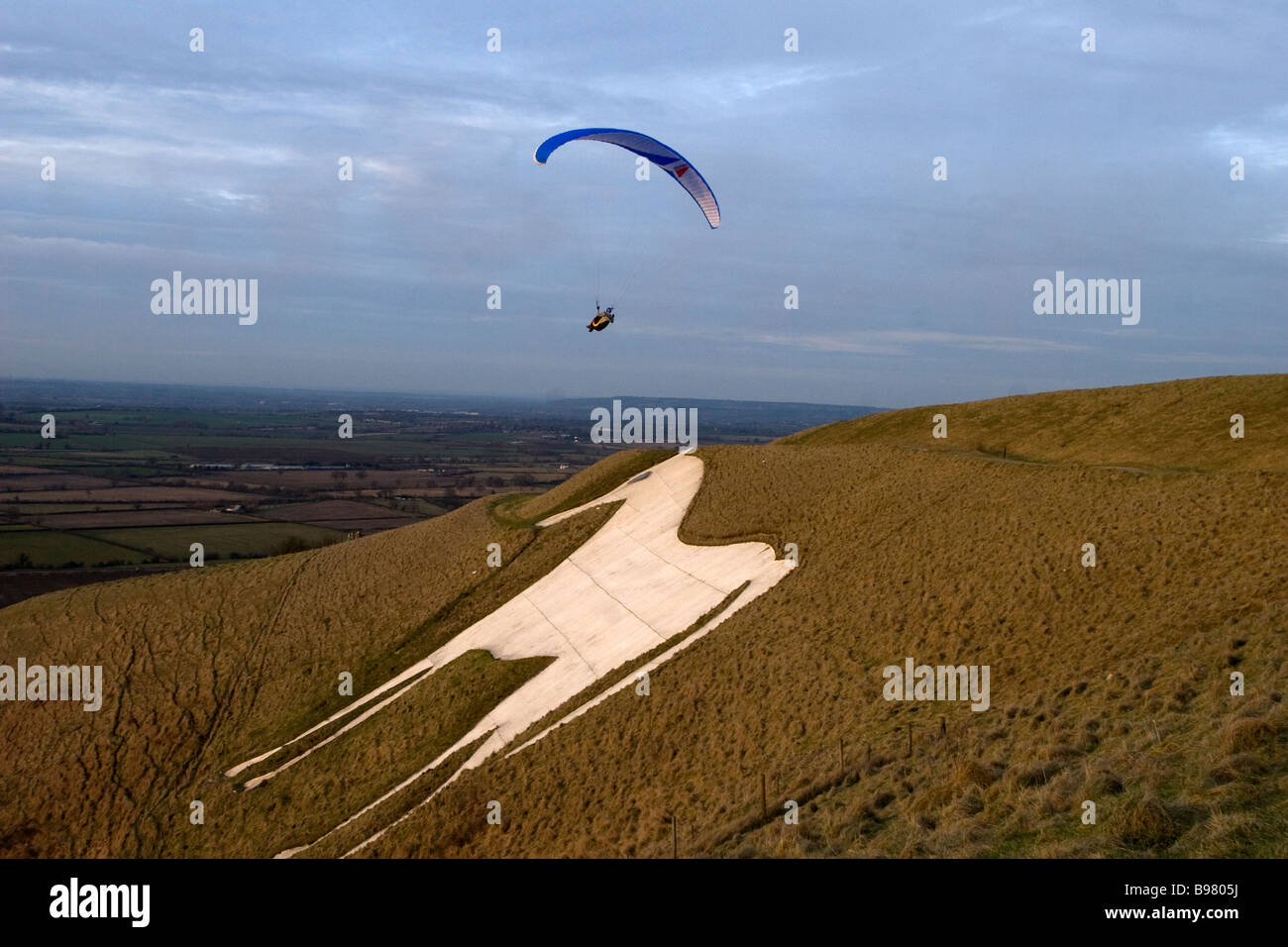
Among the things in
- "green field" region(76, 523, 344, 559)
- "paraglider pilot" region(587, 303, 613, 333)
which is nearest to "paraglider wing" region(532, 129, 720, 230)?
"paraglider pilot" region(587, 303, 613, 333)

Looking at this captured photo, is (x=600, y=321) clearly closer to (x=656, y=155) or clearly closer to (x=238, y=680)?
(x=656, y=155)

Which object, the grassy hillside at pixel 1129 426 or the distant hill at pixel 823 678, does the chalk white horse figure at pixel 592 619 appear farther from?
the grassy hillside at pixel 1129 426

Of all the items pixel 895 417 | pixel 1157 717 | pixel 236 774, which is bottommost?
pixel 236 774

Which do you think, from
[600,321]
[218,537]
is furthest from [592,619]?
[218,537]

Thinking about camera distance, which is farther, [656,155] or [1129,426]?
[1129,426]

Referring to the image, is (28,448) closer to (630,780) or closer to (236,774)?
(236,774)
